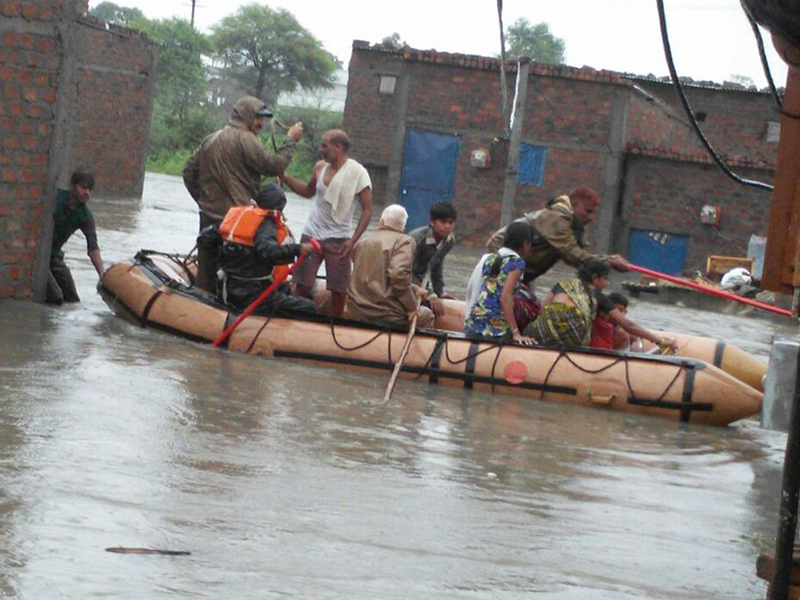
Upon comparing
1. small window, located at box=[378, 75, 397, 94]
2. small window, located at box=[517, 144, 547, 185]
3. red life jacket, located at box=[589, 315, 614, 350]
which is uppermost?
small window, located at box=[378, 75, 397, 94]

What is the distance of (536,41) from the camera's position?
11025 cm

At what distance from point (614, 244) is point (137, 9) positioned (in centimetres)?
9138

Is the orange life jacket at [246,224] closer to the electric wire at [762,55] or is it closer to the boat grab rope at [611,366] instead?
the boat grab rope at [611,366]

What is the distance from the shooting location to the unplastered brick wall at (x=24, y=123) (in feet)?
35.7

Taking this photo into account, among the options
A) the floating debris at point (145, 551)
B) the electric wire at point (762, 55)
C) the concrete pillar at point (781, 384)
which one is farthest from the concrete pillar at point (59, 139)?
the concrete pillar at point (781, 384)

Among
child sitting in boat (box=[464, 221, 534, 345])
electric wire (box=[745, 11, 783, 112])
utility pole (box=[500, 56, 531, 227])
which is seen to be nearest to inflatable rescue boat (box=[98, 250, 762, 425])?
child sitting in boat (box=[464, 221, 534, 345])

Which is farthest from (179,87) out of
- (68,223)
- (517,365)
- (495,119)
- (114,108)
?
(517,365)

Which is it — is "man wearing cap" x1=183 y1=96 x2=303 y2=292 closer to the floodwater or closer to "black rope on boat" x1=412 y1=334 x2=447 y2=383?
the floodwater

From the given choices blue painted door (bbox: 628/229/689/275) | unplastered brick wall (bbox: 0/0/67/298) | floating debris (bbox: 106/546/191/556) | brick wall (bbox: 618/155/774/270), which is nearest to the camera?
floating debris (bbox: 106/546/191/556)

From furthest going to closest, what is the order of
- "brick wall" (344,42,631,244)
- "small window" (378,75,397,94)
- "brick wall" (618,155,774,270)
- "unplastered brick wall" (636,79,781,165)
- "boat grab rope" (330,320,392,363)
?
"small window" (378,75,397,94), "unplastered brick wall" (636,79,781,165), "brick wall" (344,42,631,244), "brick wall" (618,155,774,270), "boat grab rope" (330,320,392,363)

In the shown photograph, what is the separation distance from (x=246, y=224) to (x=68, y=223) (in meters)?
1.99

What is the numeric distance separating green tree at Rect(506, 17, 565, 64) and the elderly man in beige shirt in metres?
98.8

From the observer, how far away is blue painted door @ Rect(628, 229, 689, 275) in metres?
29.8

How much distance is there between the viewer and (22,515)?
5.40m
